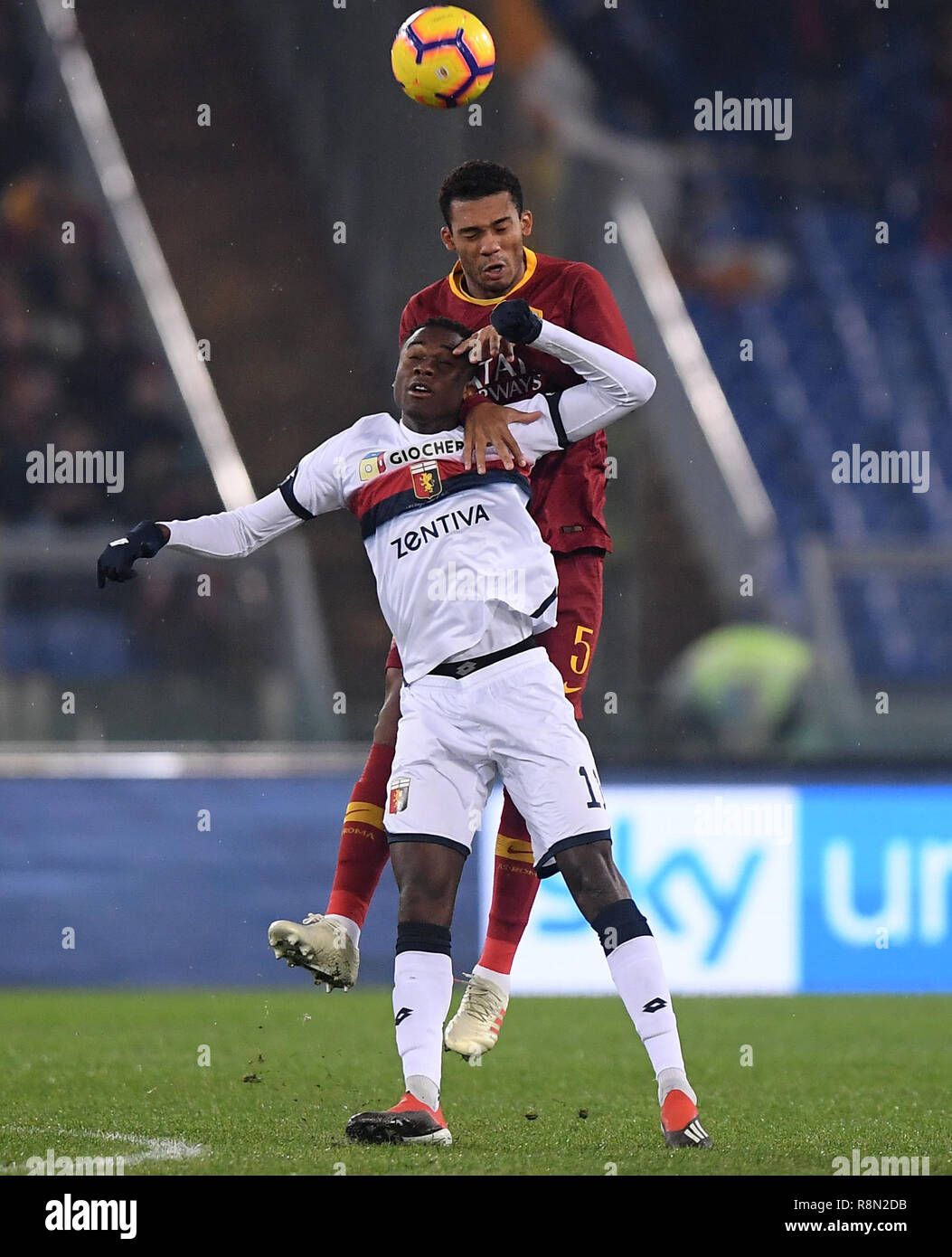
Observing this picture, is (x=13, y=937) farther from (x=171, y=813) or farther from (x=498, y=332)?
(x=498, y=332)

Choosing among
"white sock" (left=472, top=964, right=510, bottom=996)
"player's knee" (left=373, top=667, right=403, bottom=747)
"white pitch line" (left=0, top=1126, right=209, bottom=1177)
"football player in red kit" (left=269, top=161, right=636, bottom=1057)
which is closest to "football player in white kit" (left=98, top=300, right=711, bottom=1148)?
"football player in red kit" (left=269, top=161, right=636, bottom=1057)

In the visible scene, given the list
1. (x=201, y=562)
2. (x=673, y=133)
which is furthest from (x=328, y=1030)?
(x=673, y=133)

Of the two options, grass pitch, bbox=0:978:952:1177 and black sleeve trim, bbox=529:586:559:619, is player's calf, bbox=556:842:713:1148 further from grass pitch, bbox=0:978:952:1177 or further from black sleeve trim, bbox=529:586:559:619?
black sleeve trim, bbox=529:586:559:619

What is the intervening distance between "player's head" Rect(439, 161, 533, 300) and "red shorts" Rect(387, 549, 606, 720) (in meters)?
0.72

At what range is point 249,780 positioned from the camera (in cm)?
820

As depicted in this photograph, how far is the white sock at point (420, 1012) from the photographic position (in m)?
4.02

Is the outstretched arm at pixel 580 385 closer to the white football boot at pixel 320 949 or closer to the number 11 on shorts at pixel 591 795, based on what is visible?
the number 11 on shorts at pixel 591 795

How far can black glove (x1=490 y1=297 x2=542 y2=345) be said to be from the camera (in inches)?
162

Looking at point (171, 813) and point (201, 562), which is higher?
point (201, 562)

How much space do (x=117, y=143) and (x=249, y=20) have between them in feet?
5.37

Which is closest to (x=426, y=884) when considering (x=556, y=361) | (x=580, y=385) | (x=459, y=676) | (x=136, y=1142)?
(x=459, y=676)

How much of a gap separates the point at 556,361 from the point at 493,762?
107 centimetres

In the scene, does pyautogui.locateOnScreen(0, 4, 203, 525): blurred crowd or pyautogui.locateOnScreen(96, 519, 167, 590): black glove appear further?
pyautogui.locateOnScreen(0, 4, 203, 525): blurred crowd

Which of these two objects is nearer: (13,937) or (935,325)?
(13,937)
